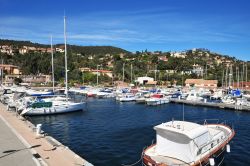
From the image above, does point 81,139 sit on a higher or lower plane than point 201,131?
lower

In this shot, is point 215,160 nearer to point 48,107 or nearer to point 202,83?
point 48,107

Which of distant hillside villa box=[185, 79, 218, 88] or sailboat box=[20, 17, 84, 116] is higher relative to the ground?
distant hillside villa box=[185, 79, 218, 88]

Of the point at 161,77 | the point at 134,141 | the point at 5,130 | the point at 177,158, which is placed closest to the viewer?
the point at 177,158

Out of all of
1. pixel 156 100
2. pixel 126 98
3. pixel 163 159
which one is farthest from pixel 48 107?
pixel 163 159

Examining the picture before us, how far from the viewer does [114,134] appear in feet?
96.9

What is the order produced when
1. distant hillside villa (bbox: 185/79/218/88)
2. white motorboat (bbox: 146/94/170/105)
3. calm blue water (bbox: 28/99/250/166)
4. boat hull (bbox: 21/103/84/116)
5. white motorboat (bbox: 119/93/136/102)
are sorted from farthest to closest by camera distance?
distant hillside villa (bbox: 185/79/218/88)
white motorboat (bbox: 119/93/136/102)
white motorboat (bbox: 146/94/170/105)
boat hull (bbox: 21/103/84/116)
calm blue water (bbox: 28/99/250/166)

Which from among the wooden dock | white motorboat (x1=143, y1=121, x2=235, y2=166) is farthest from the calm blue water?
white motorboat (x1=143, y1=121, x2=235, y2=166)

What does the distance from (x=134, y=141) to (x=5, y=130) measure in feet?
36.0

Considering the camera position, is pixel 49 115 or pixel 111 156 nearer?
pixel 111 156

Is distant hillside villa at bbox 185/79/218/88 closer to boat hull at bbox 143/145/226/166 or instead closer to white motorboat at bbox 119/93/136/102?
white motorboat at bbox 119/93/136/102

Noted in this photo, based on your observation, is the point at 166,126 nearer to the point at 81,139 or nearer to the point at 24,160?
the point at 24,160

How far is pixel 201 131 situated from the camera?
59.9 feet

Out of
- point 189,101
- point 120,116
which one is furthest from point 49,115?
point 189,101

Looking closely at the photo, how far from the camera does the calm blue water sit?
874 inches
